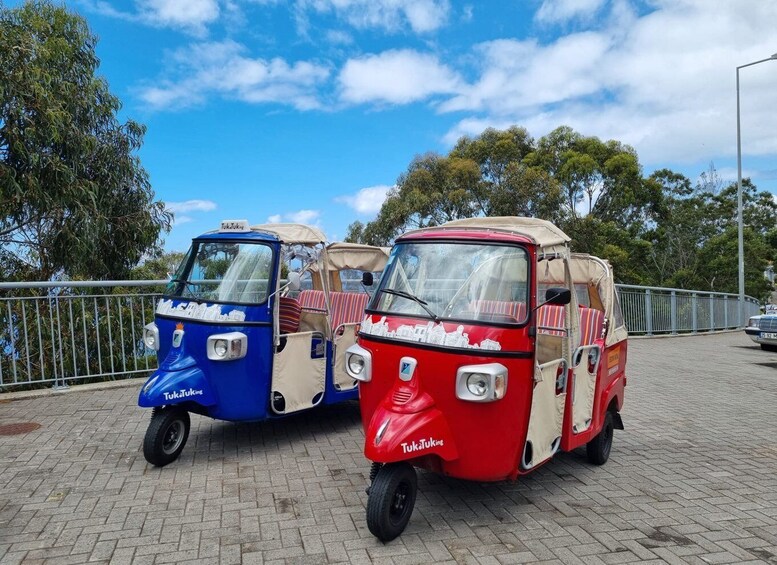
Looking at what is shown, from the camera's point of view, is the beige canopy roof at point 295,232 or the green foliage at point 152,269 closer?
the beige canopy roof at point 295,232

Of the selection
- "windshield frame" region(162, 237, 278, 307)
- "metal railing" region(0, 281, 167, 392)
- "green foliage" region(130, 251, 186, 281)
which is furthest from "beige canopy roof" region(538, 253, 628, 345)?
"green foliage" region(130, 251, 186, 281)

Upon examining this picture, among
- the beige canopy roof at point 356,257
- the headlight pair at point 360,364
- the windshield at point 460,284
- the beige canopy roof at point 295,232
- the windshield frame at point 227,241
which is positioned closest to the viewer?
the windshield at point 460,284

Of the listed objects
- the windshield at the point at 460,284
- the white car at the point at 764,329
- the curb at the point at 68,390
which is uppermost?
the windshield at the point at 460,284

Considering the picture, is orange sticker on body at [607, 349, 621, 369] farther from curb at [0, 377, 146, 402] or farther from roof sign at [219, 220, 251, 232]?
curb at [0, 377, 146, 402]

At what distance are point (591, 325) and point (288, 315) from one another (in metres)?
3.02

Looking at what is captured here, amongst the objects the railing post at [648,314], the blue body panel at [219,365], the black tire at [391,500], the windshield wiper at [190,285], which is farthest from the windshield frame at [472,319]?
the railing post at [648,314]

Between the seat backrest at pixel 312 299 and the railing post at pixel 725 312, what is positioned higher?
the seat backrest at pixel 312 299

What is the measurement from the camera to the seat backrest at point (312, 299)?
753 cm

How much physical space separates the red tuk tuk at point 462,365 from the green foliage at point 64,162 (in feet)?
32.1

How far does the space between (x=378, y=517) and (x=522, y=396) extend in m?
1.23

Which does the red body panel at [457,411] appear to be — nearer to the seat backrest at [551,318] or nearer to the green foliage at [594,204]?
the seat backrest at [551,318]

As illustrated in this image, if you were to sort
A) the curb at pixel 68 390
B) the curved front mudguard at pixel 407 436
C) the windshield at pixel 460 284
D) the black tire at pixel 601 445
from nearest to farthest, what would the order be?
the curved front mudguard at pixel 407 436 < the windshield at pixel 460 284 < the black tire at pixel 601 445 < the curb at pixel 68 390

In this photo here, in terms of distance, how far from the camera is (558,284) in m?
5.82

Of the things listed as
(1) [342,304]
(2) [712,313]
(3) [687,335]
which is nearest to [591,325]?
(1) [342,304]
